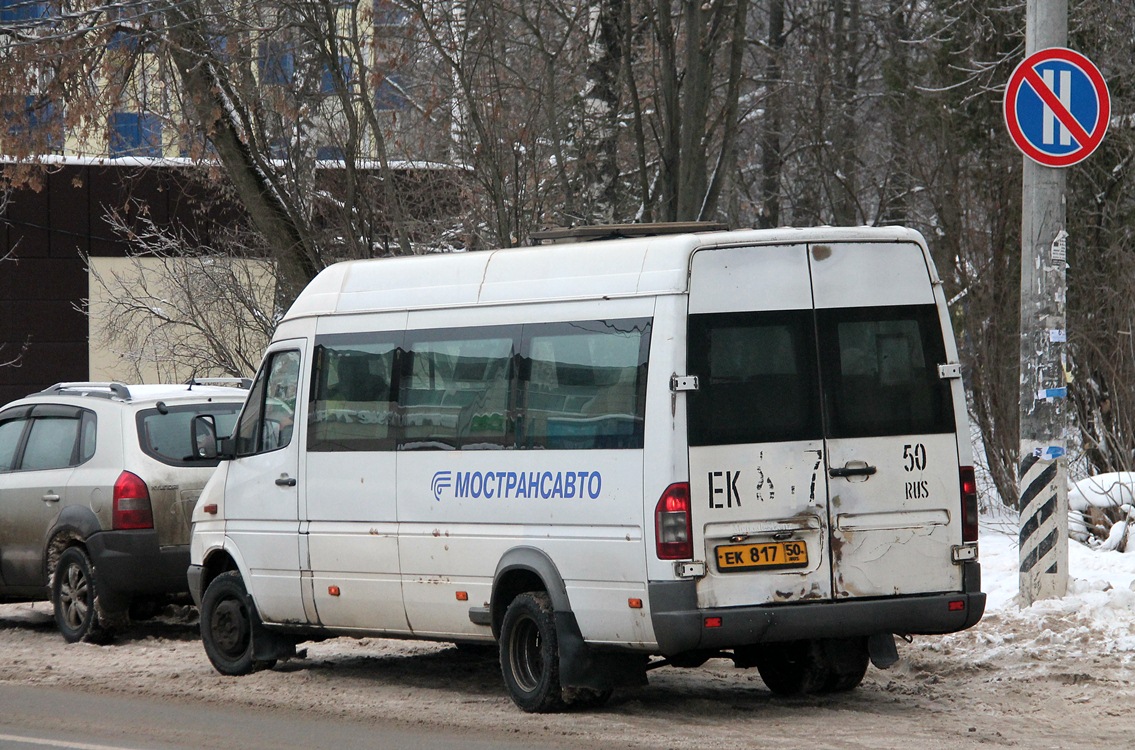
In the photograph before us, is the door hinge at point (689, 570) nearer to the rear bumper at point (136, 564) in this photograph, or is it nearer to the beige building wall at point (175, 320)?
the rear bumper at point (136, 564)

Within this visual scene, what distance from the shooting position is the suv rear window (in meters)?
11.8

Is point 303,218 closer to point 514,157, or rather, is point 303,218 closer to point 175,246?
point 514,157

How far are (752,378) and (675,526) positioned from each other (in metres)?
0.86

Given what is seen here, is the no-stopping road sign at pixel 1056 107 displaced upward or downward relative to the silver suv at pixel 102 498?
upward

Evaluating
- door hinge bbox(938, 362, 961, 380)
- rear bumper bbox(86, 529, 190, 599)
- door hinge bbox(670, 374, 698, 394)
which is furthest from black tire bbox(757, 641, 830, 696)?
rear bumper bbox(86, 529, 190, 599)

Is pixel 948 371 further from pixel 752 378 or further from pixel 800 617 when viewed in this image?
pixel 800 617

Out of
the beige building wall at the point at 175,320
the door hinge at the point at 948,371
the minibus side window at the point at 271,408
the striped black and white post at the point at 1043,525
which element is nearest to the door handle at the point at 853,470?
the door hinge at the point at 948,371

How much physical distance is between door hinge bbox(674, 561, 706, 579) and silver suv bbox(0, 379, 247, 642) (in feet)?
15.4

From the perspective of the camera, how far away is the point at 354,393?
31.7ft

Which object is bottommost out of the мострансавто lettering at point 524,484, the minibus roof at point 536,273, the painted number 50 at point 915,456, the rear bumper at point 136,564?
the rear bumper at point 136,564

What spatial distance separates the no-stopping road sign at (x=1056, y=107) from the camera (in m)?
10.8

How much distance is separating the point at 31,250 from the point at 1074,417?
23377 millimetres

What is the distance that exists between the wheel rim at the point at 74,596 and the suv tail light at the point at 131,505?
56cm

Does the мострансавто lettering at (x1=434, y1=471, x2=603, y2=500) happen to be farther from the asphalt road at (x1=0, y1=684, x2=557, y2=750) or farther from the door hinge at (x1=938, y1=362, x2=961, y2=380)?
the door hinge at (x1=938, y1=362, x2=961, y2=380)
